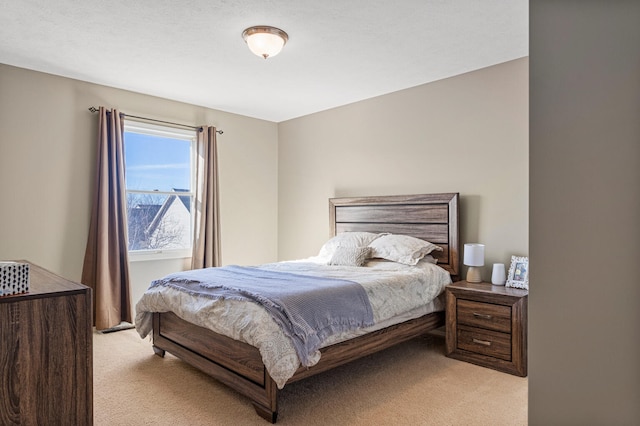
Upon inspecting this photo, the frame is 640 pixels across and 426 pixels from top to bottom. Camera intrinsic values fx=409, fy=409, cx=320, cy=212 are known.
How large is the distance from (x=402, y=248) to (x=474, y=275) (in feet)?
2.15

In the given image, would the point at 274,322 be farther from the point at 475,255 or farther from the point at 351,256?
the point at 475,255

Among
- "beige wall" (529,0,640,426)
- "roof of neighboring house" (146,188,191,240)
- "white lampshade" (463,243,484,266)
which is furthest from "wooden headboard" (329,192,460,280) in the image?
"beige wall" (529,0,640,426)

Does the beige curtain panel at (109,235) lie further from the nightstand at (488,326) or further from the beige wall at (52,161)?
the nightstand at (488,326)

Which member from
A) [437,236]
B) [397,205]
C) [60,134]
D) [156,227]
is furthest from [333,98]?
[60,134]

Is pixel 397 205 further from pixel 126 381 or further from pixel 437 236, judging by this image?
pixel 126 381

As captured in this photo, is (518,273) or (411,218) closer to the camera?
(518,273)

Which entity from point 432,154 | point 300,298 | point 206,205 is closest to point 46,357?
point 300,298

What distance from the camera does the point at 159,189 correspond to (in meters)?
4.71

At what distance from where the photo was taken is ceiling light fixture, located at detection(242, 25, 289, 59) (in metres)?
2.88

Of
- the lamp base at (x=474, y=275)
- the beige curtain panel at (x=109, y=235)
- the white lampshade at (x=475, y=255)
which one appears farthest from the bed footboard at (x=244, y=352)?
the beige curtain panel at (x=109, y=235)

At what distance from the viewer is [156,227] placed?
4.68m

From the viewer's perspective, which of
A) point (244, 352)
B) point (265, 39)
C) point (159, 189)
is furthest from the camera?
point (159, 189)

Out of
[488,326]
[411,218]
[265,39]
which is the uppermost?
[265,39]

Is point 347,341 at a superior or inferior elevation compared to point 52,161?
inferior
